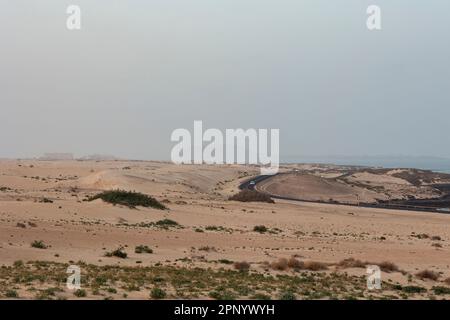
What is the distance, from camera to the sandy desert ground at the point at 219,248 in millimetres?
18516

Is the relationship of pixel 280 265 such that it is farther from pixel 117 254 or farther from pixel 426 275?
pixel 117 254

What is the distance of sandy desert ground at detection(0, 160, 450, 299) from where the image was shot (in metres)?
18.5

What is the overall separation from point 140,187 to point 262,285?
57.6 m

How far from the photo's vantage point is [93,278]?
1897 centimetres

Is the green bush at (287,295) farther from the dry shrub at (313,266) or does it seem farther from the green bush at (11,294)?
the green bush at (11,294)

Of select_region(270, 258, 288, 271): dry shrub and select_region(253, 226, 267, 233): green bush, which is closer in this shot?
select_region(270, 258, 288, 271): dry shrub

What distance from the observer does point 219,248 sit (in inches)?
1222

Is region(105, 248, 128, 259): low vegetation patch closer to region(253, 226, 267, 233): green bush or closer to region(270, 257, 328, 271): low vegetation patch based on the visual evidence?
region(270, 257, 328, 271): low vegetation patch

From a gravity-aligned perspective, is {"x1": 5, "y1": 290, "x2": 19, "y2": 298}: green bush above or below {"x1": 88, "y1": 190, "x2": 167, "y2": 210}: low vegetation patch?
above

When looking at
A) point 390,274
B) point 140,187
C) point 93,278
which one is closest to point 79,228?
point 93,278

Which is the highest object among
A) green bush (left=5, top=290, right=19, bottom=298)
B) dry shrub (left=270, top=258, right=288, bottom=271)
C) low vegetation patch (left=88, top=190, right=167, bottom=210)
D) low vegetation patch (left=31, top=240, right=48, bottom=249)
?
green bush (left=5, top=290, right=19, bottom=298)

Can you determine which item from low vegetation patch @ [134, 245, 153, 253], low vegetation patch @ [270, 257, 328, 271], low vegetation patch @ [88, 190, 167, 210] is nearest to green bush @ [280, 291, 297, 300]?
low vegetation patch @ [270, 257, 328, 271]
